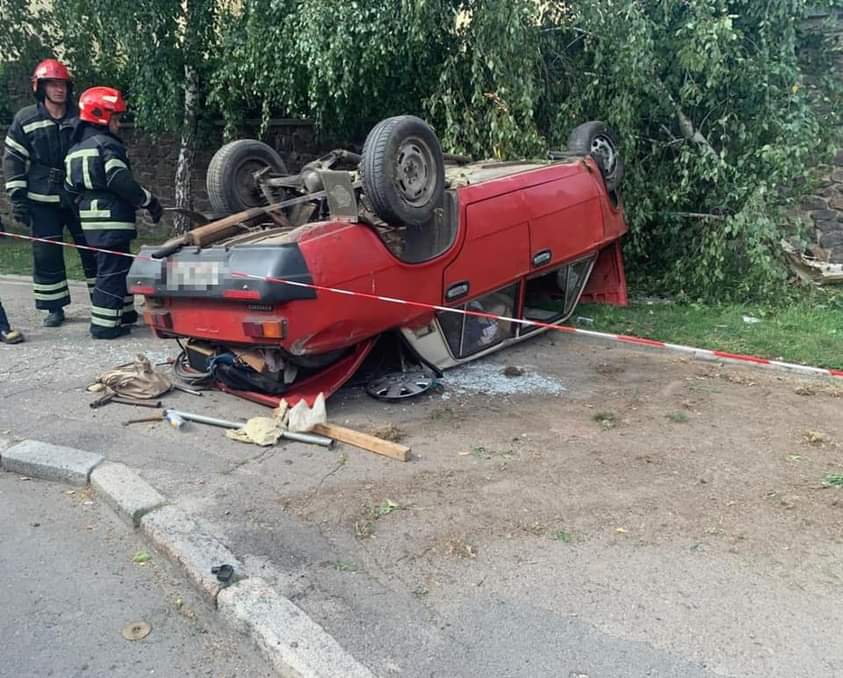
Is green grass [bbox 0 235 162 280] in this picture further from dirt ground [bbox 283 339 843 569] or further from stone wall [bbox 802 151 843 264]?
stone wall [bbox 802 151 843 264]

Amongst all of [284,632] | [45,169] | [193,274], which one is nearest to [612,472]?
[284,632]

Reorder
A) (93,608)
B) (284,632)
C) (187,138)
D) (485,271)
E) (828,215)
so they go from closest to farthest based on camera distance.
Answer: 1. (284,632)
2. (93,608)
3. (485,271)
4. (828,215)
5. (187,138)

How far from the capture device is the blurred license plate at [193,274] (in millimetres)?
4500

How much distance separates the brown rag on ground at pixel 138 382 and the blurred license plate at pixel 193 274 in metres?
0.80

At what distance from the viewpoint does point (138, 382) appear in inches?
203

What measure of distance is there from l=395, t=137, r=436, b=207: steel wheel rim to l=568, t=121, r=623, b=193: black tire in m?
2.08

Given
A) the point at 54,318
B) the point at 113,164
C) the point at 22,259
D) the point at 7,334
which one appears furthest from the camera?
the point at 22,259

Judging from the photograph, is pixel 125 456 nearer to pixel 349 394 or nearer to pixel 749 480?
pixel 349 394

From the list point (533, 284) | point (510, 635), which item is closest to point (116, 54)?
point (533, 284)

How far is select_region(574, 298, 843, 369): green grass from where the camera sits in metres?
5.81

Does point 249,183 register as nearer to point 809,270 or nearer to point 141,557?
point 141,557

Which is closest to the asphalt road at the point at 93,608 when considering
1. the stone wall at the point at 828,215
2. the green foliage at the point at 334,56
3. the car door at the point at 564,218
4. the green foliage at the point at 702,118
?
the car door at the point at 564,218

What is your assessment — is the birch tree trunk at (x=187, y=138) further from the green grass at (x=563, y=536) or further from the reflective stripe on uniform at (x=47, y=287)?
the green grass at (x=563, y=536)

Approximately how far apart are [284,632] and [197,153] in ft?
35.4
